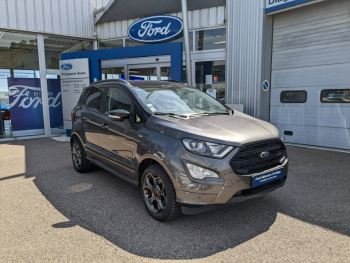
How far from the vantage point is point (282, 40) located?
771 cm

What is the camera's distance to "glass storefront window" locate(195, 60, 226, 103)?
358 inches

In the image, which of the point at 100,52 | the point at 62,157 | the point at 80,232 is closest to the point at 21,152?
the point at 62,157

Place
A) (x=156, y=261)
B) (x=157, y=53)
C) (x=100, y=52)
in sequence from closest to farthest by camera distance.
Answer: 1. (x=156, y=261)
2. (x=157, y=53)
3. (x=100, y=52)

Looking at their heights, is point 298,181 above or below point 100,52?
below

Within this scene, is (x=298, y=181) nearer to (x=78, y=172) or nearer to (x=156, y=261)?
(x=156, y=261)

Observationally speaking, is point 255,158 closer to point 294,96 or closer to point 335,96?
point 335,96

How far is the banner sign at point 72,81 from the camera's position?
30.2ft

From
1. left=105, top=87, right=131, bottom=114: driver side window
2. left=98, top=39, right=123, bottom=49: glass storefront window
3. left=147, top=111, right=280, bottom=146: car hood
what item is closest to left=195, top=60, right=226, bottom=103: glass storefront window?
left=98, top=39, right=123, bottom=49: glass storefront window

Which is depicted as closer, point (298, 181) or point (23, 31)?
point (298, 181)

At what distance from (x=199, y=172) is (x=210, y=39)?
743 centimetres

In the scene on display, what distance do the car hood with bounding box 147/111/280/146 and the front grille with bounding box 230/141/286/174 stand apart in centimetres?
8

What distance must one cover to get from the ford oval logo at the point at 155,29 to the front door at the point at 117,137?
560cm

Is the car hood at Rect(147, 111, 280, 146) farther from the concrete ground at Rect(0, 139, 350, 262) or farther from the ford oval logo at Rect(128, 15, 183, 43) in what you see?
the ford oval logo at Rect(128, 15, 183, 43)

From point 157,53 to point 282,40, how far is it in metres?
3.66
